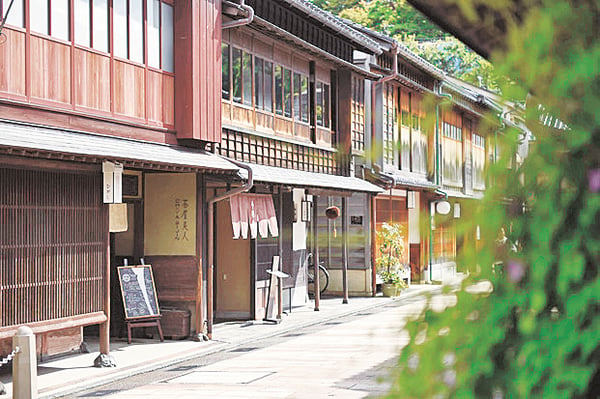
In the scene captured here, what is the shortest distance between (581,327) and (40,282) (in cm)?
1192

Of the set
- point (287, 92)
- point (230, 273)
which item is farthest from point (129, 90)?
point (287, 92)

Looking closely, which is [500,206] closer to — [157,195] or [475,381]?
[475,381]

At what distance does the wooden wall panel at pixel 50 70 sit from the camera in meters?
12.6

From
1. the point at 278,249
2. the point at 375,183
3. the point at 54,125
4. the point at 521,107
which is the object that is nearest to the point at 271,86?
the point at 278,249

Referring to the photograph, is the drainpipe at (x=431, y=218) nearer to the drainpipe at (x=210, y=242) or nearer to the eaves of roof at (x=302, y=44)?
the drainpipe at (x=210, y=242)

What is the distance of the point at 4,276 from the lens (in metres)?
11.9

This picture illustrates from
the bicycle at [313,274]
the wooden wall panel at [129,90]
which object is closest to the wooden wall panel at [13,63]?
the wooden wall panel at [129,90]

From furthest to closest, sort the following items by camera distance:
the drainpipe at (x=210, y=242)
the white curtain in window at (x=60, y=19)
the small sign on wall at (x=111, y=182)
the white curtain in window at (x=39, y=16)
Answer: the drainpipe at (x=210, y=242), the small sign on wall at (x=111, y=182), the white curtain in window at (x=60, y=19), the white curtain in window at (x=39, y=16)

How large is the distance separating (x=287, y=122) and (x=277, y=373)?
9841mm

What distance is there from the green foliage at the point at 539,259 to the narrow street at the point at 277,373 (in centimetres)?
768

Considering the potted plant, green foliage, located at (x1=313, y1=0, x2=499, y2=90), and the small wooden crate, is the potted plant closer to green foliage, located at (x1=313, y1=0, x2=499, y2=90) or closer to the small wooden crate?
the small wooden crate

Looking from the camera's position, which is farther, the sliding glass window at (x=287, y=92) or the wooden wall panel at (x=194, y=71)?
the sliding glass window at (x=287, y=92)

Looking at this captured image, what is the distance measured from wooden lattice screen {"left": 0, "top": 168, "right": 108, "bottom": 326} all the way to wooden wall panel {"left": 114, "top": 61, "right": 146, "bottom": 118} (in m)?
1.66

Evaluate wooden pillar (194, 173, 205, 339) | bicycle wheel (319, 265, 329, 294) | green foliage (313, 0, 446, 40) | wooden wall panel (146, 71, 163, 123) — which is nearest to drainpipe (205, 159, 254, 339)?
wooden pillar (194, 173, 205, 339)
